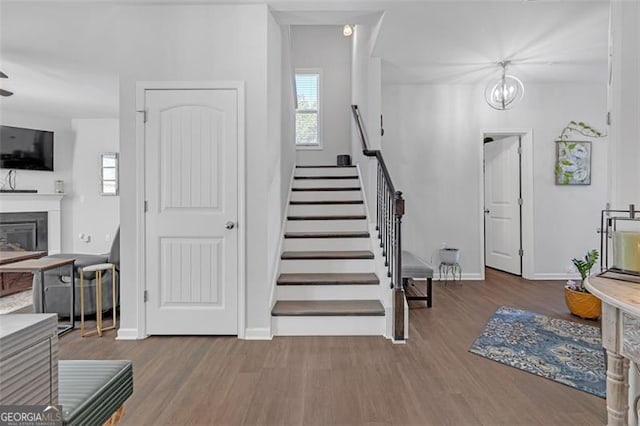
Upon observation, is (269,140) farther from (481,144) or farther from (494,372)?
(481,144)

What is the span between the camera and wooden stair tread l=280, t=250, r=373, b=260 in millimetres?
3458

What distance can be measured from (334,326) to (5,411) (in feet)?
7.87

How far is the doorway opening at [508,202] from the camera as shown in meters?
5.01

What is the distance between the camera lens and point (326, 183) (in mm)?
4840

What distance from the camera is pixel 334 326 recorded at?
2.94m

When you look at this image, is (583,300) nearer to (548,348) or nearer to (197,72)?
(548,348)

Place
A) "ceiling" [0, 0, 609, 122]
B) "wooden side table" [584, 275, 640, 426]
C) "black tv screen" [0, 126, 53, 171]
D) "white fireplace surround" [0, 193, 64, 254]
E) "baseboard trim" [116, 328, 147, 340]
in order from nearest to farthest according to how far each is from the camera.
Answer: "wooden side table" [584, 275, 640, 426] < "baseboard trim" [116, 328, 147, 340] < "ceiling" [0, 0, 609, 122] < "white fireplace surround" [0, 193, 64, 254] < "black tv screen" [0, 126, 53, 171]

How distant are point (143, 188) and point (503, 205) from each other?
4989 millimetres

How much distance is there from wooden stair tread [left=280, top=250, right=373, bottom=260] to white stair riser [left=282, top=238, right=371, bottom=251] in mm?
78

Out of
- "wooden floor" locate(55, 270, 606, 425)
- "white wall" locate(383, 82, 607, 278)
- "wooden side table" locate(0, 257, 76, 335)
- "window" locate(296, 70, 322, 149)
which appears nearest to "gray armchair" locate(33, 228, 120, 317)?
"wooden side table" locate(0, 257, 76, 335)

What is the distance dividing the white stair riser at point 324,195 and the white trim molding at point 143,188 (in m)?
1.60

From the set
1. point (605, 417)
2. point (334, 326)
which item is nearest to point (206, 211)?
point (334, 326)

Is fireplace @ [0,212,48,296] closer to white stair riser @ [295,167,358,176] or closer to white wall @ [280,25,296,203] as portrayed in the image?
white wall @ [280,25,296,203]

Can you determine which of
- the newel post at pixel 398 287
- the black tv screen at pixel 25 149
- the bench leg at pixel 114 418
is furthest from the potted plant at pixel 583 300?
the black tv screen at pixel 25 149
